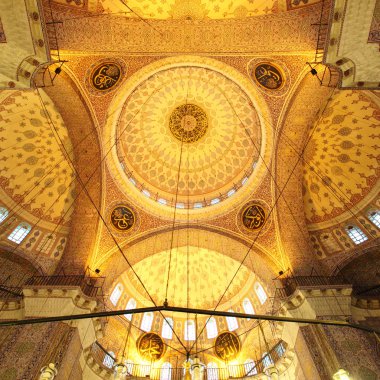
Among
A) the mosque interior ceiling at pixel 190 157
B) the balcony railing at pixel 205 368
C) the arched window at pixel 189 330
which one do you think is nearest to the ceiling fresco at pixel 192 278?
the mosque interior ceiling at pixel 190 157

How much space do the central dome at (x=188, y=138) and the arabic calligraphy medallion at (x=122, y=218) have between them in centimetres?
131

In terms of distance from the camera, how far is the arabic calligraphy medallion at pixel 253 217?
1145cm

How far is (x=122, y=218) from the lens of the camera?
11.6 metres

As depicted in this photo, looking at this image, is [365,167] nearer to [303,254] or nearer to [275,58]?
[303,254]

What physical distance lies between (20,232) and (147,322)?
7.17 meters

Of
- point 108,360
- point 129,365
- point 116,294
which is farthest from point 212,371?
point 116,294

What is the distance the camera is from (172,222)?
1198 centimetres

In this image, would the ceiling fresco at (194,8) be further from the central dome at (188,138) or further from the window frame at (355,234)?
the window frame at (355,234)

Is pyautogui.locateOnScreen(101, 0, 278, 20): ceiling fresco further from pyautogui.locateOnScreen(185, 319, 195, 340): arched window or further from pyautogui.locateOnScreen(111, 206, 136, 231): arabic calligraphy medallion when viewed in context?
pyautogui.locateOnScreen(185, 319, 195, 340): arched window

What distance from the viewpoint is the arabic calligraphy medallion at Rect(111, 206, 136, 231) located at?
37.5 ft

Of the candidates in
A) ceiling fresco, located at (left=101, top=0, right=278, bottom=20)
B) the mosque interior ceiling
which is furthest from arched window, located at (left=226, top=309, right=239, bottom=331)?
ceiling fresco, located at (left=101, top=0, right=278, bottom=20)

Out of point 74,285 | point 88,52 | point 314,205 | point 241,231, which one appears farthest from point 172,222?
point 88,52

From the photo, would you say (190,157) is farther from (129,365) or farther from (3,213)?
(129,365)

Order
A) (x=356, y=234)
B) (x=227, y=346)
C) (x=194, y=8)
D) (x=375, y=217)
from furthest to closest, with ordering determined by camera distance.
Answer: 1. (x=227, y=346)
2. (x=356, y=234)
3. (x=375, y=217)
4. (x=194, y=8)
